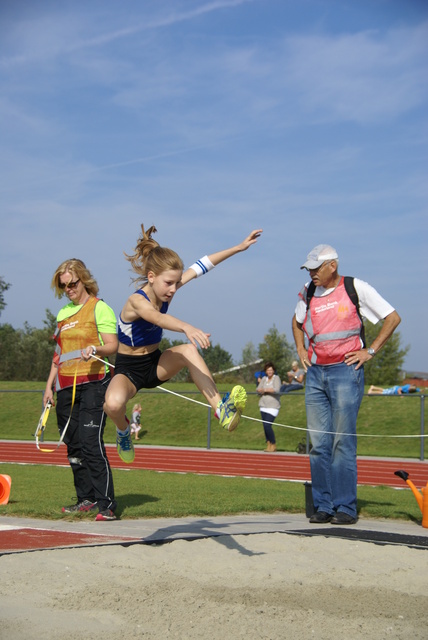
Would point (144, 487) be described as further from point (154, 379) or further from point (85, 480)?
point (154, 379)

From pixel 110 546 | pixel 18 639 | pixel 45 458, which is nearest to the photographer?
pixel 18 639

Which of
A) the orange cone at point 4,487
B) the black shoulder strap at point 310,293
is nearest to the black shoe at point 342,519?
the black shoulder strap at point 310,293

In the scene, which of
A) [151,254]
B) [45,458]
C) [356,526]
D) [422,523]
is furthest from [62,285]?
[45,458]

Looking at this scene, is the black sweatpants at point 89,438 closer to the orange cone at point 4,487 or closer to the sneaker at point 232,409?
the orange cone at point 4,487

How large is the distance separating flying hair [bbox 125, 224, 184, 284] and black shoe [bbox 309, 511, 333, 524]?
2.69 meters

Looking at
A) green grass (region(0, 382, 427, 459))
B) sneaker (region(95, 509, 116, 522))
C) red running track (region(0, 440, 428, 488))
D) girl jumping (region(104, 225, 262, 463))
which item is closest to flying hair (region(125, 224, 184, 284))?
girl jumping (region(104, 225, 262, 463))

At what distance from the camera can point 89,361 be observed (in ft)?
23.3

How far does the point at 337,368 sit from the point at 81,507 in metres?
2.68

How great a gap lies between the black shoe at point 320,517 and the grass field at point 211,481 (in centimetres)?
73

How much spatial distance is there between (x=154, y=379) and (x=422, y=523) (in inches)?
115

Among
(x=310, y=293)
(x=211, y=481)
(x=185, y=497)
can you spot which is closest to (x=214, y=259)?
(x=310, y=293)

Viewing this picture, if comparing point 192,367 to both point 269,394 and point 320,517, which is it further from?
point 269,394

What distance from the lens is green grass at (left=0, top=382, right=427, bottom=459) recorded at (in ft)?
65.6

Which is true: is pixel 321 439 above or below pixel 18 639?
above
